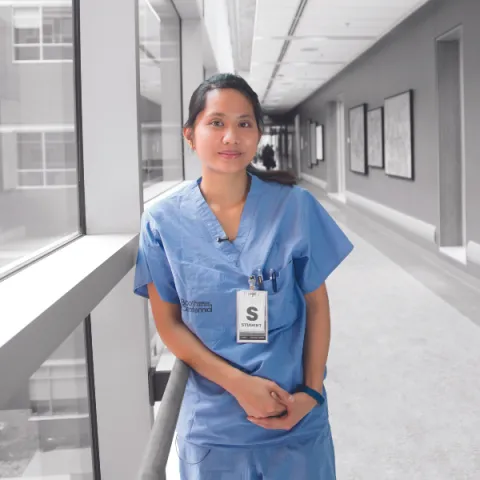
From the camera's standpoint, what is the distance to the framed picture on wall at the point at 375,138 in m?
12.2

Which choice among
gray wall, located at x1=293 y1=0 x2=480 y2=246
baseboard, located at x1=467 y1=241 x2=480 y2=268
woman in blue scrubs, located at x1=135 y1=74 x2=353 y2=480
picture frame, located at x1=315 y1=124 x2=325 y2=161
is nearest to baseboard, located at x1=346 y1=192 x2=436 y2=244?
gray wall, located at x1=293 y1=0 x2=480 y2=246

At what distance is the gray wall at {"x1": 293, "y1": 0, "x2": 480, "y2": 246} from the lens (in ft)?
24.9

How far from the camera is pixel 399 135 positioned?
1076 cm

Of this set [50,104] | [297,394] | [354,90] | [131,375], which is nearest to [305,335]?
[297,394]

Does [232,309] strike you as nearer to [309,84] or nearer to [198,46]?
[198,46]

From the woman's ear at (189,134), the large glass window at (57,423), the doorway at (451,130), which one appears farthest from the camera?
the doorway at (451,130)

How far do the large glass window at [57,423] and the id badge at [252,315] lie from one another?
106 cm

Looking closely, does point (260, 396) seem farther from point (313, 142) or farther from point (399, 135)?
point (313, 142)

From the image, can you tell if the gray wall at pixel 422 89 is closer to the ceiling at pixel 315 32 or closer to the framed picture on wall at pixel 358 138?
the framed picture on wall at pixel 358 138

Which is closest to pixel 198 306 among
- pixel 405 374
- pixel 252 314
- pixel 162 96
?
pixel 252 314

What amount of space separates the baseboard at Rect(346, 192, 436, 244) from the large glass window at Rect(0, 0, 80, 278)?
7.56m

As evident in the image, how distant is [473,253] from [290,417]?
647cm

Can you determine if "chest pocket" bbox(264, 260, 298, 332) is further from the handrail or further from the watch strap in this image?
the handrail

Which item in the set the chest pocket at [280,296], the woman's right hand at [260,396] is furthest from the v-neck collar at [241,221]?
the woman's right hand at [260,396]
